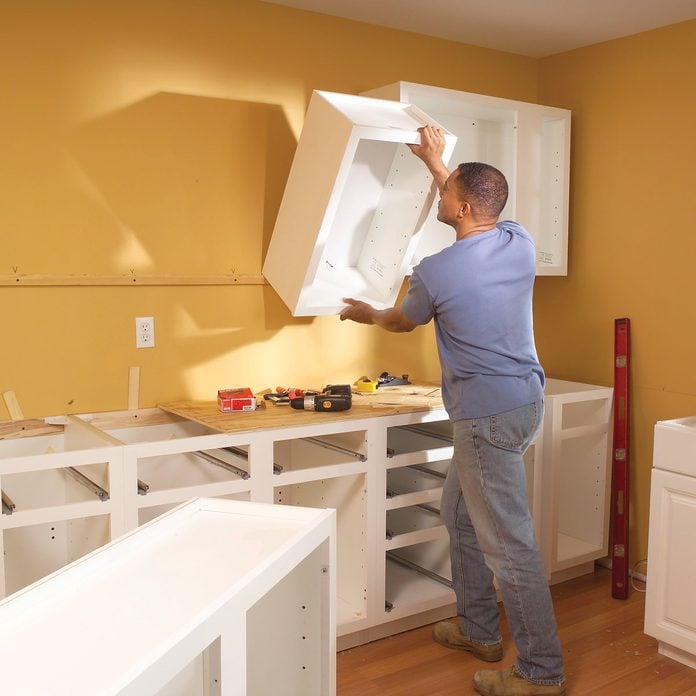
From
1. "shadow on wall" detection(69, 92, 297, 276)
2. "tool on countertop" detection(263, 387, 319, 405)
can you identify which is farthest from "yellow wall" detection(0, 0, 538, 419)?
"tool on countertop" detection(263, 387, 319, 405)

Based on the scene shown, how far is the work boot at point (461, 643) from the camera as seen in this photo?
275 centimetres

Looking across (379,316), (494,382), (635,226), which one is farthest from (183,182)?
(635,226)

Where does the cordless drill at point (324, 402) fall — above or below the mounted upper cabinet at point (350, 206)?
below

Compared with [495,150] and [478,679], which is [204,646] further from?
[495,150]

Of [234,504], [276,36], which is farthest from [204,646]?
[276,36]

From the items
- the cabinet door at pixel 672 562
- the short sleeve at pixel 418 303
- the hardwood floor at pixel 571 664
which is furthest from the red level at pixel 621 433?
the short sleeve at pixel 418 303

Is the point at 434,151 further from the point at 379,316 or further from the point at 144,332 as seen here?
the point at 144,332

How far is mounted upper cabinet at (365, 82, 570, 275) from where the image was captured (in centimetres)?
335

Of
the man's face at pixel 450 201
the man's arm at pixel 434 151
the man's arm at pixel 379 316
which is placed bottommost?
the man's arm at pixel 379 316

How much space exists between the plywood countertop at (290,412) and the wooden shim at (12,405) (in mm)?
478

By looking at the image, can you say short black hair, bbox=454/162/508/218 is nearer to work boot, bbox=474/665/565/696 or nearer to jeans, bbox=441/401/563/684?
jeans, bbox=441/401/563/684

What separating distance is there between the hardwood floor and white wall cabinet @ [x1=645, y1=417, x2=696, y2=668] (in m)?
0.11

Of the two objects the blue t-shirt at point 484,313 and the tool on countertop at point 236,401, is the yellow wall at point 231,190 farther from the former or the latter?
the blue t-shirt at point 484,313

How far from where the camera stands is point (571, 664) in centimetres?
275
